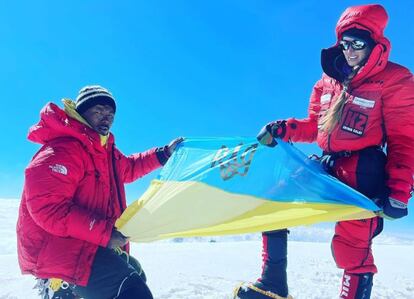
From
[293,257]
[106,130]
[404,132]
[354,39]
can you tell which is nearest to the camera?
[404,132]

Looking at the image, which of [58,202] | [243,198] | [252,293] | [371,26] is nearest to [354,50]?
[371,26]

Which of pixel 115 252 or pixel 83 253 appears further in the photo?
pixel 115 252

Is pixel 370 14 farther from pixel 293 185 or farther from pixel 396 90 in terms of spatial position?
pixel 293 185

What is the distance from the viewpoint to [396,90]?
359 centimetres

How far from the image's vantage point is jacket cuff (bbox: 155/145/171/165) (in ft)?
18.0

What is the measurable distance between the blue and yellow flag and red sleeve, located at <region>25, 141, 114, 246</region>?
32 centimetres

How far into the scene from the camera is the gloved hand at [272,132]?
4008 mm

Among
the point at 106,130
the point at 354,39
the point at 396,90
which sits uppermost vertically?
the point at 354,39

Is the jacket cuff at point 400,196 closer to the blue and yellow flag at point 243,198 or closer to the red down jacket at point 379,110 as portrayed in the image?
the red down jacket at point 379,110

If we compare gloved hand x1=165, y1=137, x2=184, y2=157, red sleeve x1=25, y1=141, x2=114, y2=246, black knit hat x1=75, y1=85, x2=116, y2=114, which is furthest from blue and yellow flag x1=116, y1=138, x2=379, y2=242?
black knit hat x1=75, y1=85, x2=116, y2=114

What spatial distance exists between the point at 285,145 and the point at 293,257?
25.3 ft

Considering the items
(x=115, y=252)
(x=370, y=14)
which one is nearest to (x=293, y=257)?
(x=115, y=252)

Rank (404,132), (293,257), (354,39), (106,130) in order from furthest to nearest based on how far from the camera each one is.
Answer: (293,257)
(106,130)
(354,39)
(404,132)

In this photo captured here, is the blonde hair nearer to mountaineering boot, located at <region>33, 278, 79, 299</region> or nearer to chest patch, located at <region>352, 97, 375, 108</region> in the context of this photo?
chest patch, located at <region>352, 97, 375, 108</region>
